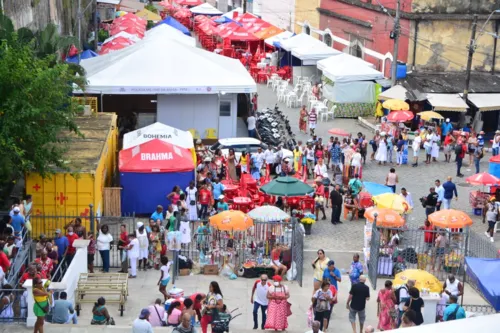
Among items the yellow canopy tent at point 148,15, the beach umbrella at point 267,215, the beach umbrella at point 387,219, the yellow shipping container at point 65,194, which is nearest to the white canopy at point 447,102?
the beach umbrella at point 387,219

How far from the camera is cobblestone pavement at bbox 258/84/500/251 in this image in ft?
75.0

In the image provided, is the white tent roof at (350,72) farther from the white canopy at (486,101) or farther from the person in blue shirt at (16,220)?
the person in blue shirt at (16,220)

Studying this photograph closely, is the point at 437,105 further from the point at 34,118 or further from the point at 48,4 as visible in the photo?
the point at 34,118

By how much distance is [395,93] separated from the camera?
3753cm

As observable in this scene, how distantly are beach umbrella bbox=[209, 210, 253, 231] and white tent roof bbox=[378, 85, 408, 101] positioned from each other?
61.0 ft

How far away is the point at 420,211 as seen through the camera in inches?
1017

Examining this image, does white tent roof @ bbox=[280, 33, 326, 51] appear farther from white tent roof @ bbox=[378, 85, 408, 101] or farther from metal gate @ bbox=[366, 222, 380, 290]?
metal gate @ bbox=[366, 222, 380, 290]

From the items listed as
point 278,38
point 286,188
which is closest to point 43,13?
point 278,38

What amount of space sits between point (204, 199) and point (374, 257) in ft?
18.0

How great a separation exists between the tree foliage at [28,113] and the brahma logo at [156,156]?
3105 millimetres

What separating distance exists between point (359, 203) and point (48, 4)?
72.3 ft

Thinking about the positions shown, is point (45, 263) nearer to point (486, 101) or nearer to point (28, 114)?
point (28, 114)

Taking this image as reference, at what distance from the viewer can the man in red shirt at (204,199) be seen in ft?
76.5

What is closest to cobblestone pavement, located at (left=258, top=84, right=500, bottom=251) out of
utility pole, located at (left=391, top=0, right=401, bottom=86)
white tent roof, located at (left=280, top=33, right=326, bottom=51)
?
utility pole, located at (left=391, top=0, right=401, bottom=86)
